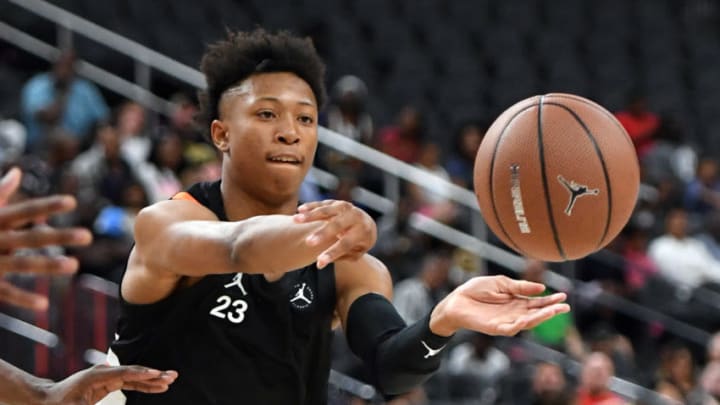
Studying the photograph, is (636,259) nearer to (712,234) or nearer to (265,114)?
(712,234)

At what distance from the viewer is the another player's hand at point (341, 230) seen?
294cm

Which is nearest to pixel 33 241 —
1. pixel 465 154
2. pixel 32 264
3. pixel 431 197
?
pixel 32 264

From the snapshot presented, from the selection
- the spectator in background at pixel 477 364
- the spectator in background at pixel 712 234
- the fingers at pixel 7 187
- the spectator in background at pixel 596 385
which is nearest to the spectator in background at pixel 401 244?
the spectator in background at pixel 477 364

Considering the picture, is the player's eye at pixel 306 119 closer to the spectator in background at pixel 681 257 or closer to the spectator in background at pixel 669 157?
the spectator in background at pixel 681 257

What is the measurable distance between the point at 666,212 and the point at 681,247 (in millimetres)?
542

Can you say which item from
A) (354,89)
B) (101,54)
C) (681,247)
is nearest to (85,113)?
(101,54)

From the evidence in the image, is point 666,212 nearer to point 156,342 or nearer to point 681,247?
point 681,247

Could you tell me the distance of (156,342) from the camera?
386 centimetres

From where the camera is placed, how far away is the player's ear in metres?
4.00

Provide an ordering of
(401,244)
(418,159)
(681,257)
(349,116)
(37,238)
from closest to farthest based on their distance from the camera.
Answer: (37,238)
(401,244)
(349,116)
(681,257)
(418,159)

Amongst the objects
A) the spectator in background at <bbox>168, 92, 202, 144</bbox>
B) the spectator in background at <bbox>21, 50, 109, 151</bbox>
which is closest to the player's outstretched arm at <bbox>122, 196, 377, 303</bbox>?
the spectator in background at <bbox>21, 50, 109, 151</bbox>

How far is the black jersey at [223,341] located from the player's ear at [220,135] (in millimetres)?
407

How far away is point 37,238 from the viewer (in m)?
2.20

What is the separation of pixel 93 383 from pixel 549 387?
5204mm
